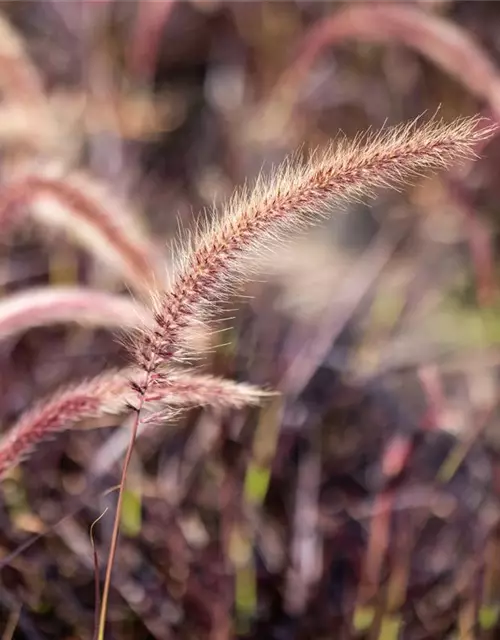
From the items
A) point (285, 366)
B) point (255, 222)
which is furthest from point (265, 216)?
point (285, 366)

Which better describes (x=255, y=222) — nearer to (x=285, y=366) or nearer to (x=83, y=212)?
(x=83, y=212)

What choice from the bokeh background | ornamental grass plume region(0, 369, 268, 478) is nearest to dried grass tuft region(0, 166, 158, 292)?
the bokeh background

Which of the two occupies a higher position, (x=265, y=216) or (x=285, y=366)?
(x=265, y=216)

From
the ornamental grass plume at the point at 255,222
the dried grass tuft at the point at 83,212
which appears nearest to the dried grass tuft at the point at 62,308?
the dried grass tuft at the point at 83,212

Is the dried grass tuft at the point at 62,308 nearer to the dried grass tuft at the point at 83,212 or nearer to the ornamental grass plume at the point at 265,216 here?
the dried grass tuft at the point at 83,212

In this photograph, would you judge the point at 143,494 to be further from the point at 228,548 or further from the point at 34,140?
the point at 34,140

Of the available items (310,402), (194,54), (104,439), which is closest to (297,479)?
(310,402)

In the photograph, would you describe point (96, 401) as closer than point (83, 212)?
Yes

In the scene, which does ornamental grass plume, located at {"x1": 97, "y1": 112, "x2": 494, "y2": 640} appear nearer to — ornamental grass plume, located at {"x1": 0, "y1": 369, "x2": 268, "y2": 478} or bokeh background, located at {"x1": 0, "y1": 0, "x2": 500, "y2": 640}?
ornamental grass plume, located at {"x1": 0, "y1": 369, "x2": 268, "y2": 478}
